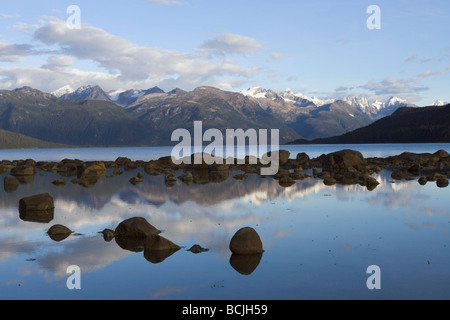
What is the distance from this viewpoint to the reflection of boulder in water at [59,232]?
1862 cm

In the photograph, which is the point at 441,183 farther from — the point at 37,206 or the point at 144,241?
the point at 37,206

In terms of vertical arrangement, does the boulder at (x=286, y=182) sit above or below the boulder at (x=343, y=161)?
below

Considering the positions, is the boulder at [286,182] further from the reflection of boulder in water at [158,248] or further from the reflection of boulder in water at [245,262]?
the reflection of boulder in water at [245,262]

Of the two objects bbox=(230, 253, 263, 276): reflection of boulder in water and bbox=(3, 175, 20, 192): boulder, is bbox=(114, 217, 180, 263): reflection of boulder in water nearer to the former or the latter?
bbox=(230, 253, 263, 276): reflection of boulder in water

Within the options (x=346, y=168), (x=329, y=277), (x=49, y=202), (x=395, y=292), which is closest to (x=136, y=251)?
(x=329, y=277)

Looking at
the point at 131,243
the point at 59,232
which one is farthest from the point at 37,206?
the point at 131,243

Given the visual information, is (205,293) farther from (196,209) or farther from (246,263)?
(196,209)

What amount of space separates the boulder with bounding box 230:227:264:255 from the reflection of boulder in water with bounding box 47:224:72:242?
25.4 ft

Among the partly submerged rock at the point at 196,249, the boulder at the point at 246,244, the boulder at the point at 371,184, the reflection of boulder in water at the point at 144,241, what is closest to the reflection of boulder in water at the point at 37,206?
the reflection of boulder in water at the point at 144,241

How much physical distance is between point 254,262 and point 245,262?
0.30 meters

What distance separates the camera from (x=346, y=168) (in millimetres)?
59594

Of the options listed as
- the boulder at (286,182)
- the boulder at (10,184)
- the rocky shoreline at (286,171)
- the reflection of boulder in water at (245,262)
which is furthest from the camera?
the rocky shoreline at (286,171)

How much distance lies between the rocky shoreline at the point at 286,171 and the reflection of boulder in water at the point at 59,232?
21.6 metres

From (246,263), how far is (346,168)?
4798 centimetres
